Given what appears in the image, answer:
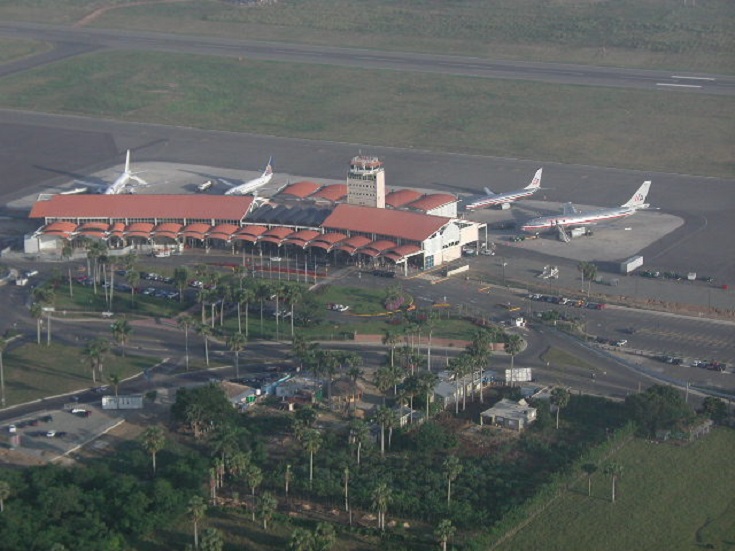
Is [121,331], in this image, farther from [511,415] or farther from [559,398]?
[559,398]

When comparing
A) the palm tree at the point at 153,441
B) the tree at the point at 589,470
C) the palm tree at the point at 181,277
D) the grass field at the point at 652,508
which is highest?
the palm tree at the point at 181,277

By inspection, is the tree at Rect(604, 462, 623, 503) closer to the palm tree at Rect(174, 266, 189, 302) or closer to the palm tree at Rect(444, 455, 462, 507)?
the palm tree at Rect(444, 455, 462, 507)

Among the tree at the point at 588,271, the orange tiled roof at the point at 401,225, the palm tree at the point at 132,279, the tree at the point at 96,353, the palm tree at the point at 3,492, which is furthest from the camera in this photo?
the orange tiled roof at the point at 401,225

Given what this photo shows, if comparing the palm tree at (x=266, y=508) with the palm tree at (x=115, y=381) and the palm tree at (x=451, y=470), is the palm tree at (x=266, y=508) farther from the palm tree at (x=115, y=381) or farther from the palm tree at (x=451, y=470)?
the palm tree at (x=115, y=381)

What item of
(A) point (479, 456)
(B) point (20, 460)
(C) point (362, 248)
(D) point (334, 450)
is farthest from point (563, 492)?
(C) point (362, 248)

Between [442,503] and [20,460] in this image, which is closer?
[442,503]

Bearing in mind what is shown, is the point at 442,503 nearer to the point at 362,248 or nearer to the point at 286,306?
the point at 286,306

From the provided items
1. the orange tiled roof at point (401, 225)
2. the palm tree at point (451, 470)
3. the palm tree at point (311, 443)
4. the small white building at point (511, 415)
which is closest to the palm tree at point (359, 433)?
the palm tree at point (311, 443)
